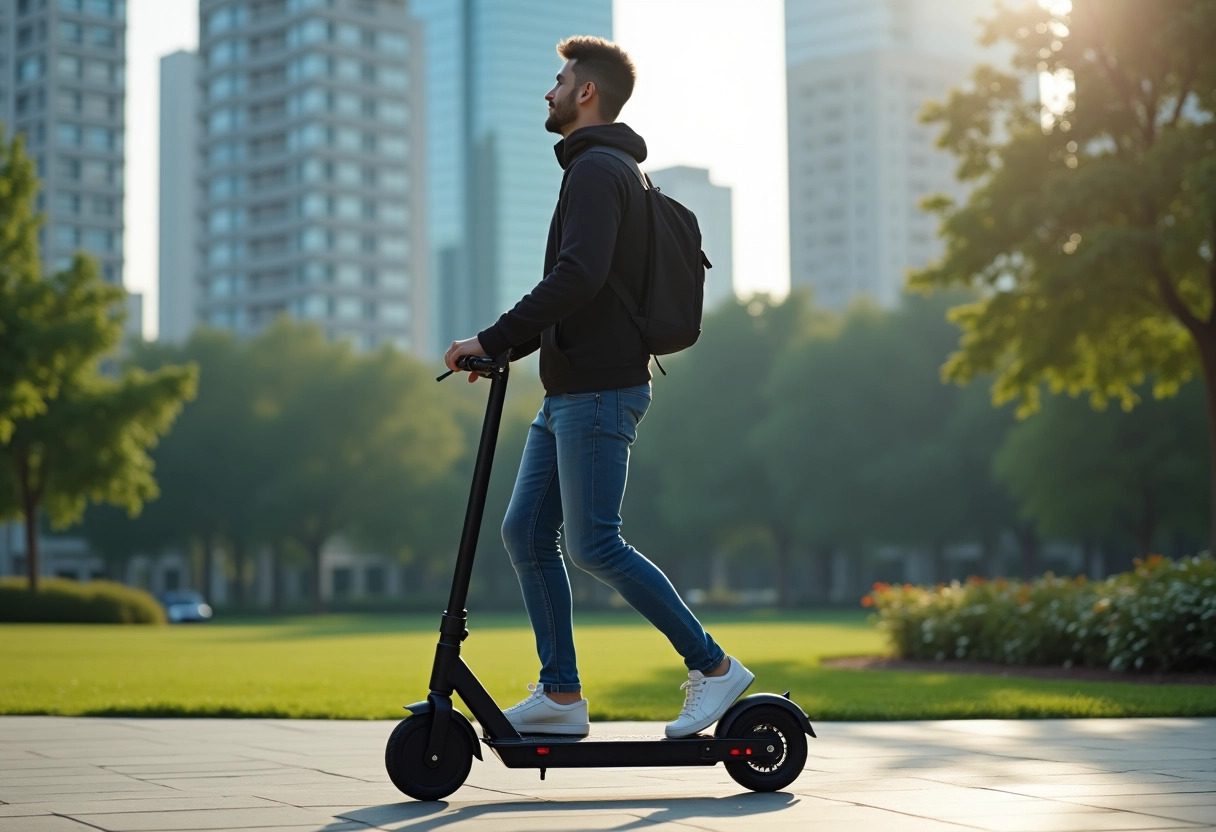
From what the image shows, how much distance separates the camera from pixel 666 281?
5051 millimetres

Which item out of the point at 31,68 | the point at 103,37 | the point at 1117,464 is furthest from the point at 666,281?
the point at 31,68

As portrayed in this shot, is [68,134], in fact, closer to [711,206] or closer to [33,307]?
[33,307]

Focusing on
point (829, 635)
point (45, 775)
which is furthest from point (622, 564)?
point (829, 635)

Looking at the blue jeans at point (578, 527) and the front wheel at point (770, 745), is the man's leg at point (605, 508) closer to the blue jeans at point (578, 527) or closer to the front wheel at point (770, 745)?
the blue jeans at point (578, 527)

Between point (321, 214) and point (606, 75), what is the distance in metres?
118

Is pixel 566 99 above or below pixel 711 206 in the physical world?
below

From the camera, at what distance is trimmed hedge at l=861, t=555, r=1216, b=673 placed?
12875 millimetres

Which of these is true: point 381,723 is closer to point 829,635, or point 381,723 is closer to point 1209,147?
point 1209,147

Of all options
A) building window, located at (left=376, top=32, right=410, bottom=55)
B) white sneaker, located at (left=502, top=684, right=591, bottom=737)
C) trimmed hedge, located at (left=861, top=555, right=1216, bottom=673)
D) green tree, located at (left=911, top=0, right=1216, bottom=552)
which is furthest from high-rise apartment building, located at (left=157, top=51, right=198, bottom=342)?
white sneaker, located at (left=502, top=684, right=591, bottom=737)

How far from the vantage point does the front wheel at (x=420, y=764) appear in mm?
4715

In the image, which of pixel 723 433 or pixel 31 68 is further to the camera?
pixel 31 68

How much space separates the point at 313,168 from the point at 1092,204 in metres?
106

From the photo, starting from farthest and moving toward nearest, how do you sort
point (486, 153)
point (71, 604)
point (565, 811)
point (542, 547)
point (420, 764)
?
point (486, 153), point (71, 604), point (542, 547), point (420, 764), point (565, 811)

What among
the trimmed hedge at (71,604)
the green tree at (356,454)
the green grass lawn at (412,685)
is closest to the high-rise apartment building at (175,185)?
the green tree at (356,454)
